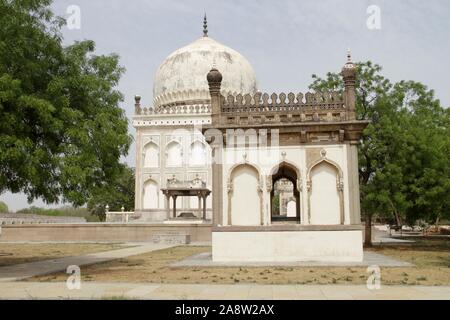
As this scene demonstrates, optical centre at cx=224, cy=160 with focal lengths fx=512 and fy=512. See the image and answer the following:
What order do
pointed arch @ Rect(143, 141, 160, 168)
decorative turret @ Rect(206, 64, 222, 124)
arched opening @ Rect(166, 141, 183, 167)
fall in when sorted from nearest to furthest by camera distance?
decorative turret @ Rect(206, 64, 222, 124) → arched opening @ Rect(166, 141, 183, 167) → pointed arch @ Rect(143, 141, 160, 168)

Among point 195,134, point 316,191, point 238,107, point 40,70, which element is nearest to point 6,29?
point 40,70

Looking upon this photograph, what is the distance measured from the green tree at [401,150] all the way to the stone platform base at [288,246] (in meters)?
5.67

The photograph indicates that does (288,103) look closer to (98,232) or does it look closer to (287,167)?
(287,167)

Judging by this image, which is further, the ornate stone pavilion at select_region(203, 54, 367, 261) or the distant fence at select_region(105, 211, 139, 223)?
the distant fence at select_region(105, 211, 139, 223)

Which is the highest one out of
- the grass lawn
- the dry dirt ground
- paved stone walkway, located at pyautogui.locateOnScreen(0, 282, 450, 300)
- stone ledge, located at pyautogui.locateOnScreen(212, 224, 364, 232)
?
stone ledge, located at pyautogui.locateOnScreen(212, 224, 364, 232)

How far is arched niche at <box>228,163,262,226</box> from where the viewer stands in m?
15.6

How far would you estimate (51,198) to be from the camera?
40.8 ft

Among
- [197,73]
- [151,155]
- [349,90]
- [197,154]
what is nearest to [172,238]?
[197,154]

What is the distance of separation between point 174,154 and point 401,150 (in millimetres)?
22403

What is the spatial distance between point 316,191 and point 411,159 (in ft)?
23.0

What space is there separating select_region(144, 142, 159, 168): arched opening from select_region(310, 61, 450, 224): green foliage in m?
19.4

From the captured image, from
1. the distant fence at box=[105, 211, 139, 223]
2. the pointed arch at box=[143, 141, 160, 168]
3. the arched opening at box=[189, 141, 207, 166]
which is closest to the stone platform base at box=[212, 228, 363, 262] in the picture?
the arched opening at box=[189, 141, 207, 166]

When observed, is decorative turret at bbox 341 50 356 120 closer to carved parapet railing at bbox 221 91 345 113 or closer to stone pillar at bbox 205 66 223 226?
carved parapet railing at bbox 221 91 345 113

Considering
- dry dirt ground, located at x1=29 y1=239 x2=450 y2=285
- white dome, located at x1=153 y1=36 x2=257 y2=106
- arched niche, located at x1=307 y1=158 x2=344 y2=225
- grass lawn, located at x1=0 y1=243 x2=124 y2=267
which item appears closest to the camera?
dry dirt ground, located at x1=29 y1=239 x2=450 y2=285
